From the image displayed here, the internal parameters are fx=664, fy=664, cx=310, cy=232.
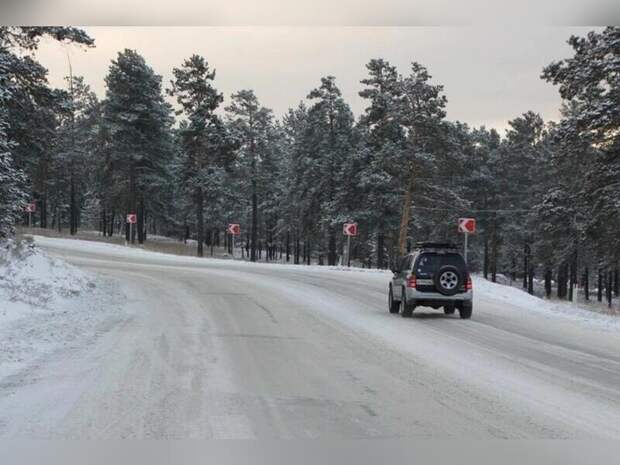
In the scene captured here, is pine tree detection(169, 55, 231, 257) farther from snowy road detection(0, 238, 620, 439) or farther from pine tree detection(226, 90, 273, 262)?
snowy road detection(0, 238, 620, 439)

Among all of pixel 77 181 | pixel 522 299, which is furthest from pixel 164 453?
pixel 77 181

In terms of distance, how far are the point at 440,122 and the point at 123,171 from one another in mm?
27671

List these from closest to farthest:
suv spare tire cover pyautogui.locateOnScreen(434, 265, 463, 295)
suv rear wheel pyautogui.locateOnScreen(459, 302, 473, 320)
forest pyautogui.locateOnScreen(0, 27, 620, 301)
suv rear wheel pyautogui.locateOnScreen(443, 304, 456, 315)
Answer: suv spare tire cover pyautogui.locateOnScreen(434, 265, 463, 295) < suv rear wheel pyautogui.locateOnScreen(459, 302, 473, 320) < suv rear wheel pyautogui.locateOnScreen(443, 304, 456, 315) < forest pyautogui.locateOnScreen(0, 27, 620, 301)

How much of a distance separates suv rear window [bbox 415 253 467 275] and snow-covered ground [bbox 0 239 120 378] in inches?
306

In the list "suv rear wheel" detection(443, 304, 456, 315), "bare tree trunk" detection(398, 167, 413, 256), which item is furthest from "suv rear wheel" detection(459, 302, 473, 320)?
"bare tree trunk" detection(398, 167, 413, 256)

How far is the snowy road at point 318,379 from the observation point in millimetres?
6570

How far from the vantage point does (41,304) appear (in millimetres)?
15281

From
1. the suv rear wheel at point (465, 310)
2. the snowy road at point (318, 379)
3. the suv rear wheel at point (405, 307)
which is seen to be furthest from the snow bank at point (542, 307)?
the suv rear wheel at point (405, 307)

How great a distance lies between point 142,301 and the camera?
1814cm

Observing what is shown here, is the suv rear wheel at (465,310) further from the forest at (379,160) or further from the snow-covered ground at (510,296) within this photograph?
the forest at (379,160)

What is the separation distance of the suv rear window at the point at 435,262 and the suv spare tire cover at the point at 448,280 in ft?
0.65

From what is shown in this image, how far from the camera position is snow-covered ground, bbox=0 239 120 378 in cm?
1070

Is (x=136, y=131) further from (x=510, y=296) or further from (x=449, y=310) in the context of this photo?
(x=449, y=310)

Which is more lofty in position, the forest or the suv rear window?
the forest
